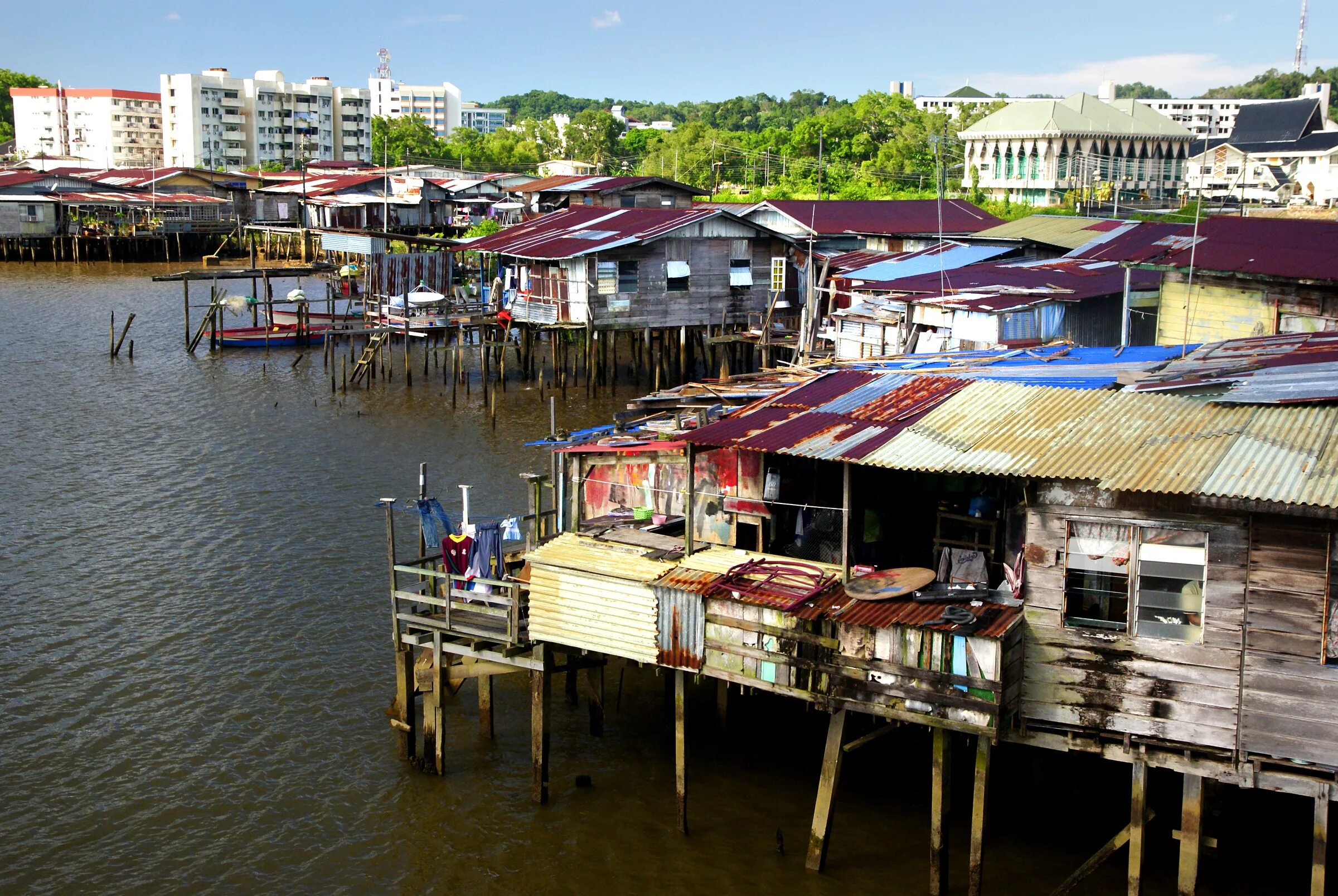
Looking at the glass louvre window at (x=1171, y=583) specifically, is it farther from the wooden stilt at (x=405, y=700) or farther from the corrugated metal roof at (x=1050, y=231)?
the corrugated metal roof at (x=1050, y=231)

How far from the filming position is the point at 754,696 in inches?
667

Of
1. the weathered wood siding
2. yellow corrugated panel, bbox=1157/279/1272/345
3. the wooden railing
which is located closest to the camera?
the wooden railing

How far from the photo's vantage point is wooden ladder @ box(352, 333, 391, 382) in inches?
1569

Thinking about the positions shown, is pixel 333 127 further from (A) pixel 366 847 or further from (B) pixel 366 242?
(A) pixel 366 847

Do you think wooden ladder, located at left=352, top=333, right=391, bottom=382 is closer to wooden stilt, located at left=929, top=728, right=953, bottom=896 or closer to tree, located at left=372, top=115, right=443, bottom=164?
wooden stilt, located at left=929, top=728, right=953, bottom=896

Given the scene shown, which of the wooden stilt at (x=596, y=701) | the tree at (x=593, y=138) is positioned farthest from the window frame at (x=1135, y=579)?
the tree at (x=593, y=138)

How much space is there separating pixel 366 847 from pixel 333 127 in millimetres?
132639

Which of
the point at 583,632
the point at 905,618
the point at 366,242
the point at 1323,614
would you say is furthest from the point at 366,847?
the point at 366,242

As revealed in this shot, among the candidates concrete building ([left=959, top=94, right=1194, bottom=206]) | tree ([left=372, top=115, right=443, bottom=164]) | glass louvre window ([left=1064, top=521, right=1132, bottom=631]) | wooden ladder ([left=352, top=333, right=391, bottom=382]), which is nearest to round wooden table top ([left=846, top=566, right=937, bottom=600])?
glass louvre window ([left=1064, top=521, right=1132, bottom=631])

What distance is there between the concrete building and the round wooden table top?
2207 inches

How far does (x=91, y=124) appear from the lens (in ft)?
449

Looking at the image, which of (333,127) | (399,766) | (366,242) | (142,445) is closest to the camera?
(399,766)

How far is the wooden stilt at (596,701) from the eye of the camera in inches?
649

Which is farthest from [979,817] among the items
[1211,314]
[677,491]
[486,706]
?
[1211,314]
